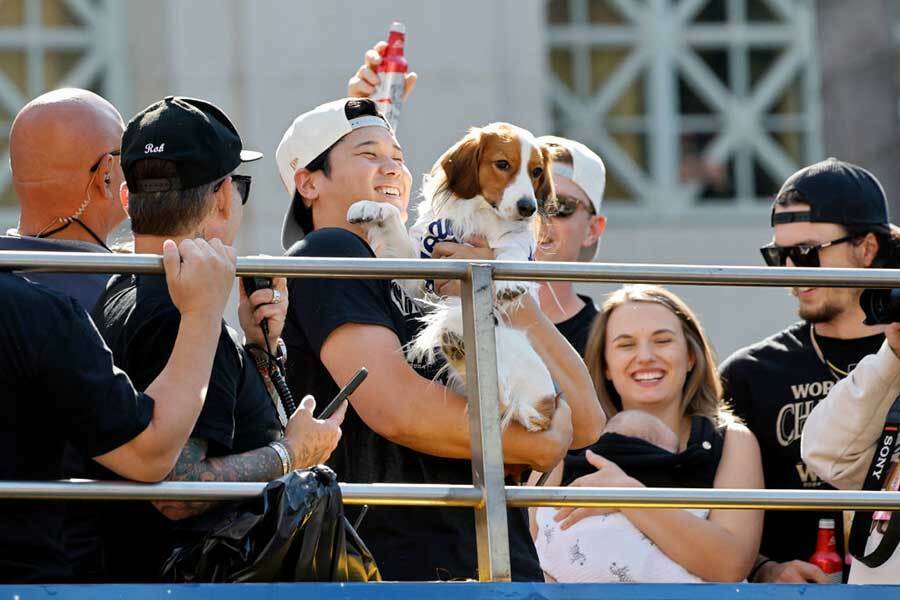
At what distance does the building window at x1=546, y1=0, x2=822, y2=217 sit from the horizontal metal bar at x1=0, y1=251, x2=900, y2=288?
9996mm

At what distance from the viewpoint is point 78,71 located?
13.5 m

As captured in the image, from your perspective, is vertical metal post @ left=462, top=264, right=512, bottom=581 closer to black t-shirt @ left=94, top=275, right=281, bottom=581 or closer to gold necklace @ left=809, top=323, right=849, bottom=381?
black t-shirt @ left=94, top=275, right=281, bottom=581

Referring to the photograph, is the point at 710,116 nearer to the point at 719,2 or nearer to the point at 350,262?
the point at 719,2

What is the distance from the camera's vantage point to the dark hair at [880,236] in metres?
5.56

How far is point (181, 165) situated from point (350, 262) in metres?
0.46

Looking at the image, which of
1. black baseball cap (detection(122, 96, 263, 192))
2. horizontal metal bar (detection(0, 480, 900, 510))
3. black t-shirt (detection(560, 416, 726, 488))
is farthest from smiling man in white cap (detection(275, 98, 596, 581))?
black t-shirt (detection(560, 416, 726, 488))

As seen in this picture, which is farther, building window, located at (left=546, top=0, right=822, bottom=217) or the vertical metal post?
building window, located at (left=546, top=0, right=822, bottom=217)

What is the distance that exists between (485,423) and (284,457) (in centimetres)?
44

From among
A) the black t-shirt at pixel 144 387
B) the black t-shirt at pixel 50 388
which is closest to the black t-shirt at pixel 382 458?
the black t-shirt at pixel 144 387

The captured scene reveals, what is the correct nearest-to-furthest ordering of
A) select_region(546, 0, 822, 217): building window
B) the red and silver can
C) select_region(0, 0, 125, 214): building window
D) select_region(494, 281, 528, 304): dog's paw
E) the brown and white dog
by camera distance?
the brown and white dog
select_region(494, 281, 528, 304): dog's paw
the red and silver can
select_region(0, 0, 125, 214): building window
select_region(546, 0, 822, 217): building window

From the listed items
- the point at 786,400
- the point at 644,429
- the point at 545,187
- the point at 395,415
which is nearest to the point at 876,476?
the point at 786,400

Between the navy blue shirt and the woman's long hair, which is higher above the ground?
the navy blue shirt

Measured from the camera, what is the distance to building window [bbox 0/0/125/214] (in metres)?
13.4

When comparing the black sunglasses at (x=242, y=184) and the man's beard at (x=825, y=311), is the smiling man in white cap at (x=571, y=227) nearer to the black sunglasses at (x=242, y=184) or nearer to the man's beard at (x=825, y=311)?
the man's beard at (x=825, y=311)
